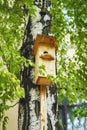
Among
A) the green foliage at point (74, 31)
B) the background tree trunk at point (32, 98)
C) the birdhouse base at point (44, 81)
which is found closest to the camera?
the birdhouse base at point (44, 81)

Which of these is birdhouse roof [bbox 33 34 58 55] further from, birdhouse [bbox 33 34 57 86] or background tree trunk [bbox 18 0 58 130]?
background tree trunk [bbox 18 0 58 130]

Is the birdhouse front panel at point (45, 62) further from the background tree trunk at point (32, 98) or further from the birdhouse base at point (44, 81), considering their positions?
the background tree trunk at point (32, 98)

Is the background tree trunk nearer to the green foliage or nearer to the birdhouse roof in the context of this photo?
the green foliage

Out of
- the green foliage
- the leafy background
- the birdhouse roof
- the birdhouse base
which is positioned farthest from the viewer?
the green foliage

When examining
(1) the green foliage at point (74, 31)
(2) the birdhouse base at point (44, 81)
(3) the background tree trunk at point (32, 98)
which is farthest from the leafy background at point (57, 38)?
(2) the birdhouse base at point (44, 81)

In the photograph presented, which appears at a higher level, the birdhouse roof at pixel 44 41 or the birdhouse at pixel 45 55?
the birdhouse roof at pixel 44 41

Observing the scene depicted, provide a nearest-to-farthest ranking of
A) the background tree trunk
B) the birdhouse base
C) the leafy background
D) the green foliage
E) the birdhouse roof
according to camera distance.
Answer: the birdhouse base → the birdhouse roof → the background tree trunk → the leafy background → the green foliage

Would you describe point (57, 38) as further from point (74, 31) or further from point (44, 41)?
point (44, 41)

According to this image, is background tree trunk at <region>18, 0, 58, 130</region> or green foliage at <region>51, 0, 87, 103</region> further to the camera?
green foliage at <region>51, 0, 87, 103</region>

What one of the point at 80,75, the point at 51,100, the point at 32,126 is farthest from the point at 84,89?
the point at 32,126

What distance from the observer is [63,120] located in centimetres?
735

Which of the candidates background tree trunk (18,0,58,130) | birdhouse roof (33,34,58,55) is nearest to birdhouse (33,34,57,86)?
birdhouse roof (33,34,58,55)

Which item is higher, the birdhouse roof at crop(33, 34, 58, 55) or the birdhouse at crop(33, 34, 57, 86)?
the birdhouse roof at crop(33, 34, 58, 55)

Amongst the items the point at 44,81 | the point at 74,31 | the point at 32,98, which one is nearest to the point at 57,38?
the point at 74,31
